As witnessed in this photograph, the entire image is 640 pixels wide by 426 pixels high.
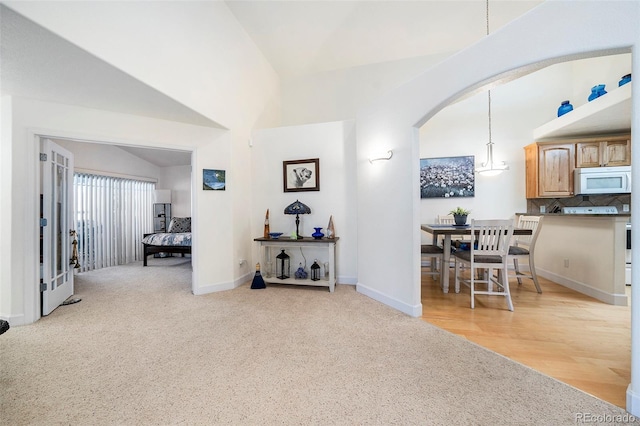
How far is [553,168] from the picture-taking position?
13.3 ft

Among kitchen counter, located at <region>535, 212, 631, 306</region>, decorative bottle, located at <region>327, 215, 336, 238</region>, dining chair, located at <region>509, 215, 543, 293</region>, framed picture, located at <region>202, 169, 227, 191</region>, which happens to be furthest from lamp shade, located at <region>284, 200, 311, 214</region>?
kitchen counter, located at <region>535, 212, 631, 306</region>

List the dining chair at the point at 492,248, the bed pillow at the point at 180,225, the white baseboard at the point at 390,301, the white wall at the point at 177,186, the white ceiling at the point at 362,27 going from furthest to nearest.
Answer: the white wall at the point at 177,186 → the bed pillow at the point at 180,225 → the white ceiling at the point at 362,27 → the dining chair at the point at 492,248 → the white baseboard at the point at 390,301

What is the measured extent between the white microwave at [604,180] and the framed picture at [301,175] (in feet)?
13.9

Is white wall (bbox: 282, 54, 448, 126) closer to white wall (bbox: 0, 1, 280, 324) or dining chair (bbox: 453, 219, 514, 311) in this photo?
white wall (bbox: 0, 1, 280, 324)

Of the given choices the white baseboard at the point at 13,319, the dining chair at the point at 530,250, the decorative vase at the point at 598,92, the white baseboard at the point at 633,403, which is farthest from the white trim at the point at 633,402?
the white baseboard at the point at 13,319

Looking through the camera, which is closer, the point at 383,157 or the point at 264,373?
the point at 264,373

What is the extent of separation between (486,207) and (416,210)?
2780 millimetres

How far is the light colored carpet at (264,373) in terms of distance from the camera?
4.57 ft

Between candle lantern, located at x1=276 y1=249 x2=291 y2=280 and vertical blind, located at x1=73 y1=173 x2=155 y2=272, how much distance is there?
4.30m

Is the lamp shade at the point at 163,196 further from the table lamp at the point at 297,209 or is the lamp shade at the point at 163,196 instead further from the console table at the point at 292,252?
the table lamp at the point at 297,209

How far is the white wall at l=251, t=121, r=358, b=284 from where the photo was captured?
12.5ft

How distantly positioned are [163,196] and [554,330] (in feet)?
26.7

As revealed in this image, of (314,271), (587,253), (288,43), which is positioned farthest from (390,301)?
(288,43)

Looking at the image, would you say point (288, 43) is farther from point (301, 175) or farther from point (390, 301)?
point (390, 301)
